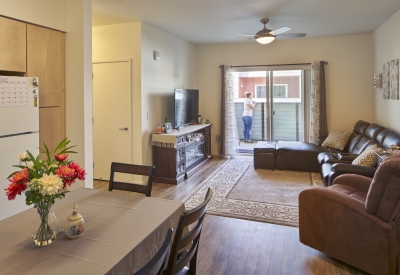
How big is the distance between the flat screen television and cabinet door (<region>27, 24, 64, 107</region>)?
2.35m

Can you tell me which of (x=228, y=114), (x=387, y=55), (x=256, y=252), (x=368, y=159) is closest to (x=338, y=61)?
(x=387, y=55)

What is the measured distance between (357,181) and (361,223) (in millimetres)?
729

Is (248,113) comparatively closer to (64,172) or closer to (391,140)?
(391,140)

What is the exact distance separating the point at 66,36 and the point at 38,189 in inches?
111

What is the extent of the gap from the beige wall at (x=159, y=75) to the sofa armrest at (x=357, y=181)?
10.2 feet

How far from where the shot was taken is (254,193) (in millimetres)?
4438

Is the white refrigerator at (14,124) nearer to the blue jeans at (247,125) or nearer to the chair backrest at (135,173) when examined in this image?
the chair backrest at (135,173)

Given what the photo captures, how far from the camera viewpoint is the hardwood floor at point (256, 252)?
2.46 m

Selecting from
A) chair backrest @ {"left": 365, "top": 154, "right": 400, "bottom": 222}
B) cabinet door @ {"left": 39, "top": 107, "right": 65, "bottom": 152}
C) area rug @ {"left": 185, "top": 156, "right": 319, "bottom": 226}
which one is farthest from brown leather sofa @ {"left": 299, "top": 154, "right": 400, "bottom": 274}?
cabinet door @ {"left": 39, "top": 107, "right": 65, "bottom": 152}

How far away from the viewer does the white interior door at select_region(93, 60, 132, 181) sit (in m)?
4.86

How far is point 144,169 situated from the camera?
2.29m

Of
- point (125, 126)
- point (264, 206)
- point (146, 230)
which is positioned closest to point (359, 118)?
point (264, 206)

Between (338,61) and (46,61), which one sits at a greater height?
(338,61)

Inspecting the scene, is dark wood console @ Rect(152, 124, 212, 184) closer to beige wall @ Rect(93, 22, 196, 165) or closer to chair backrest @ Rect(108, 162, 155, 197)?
beige wall @ Rect(93, 22, 196, 165)
